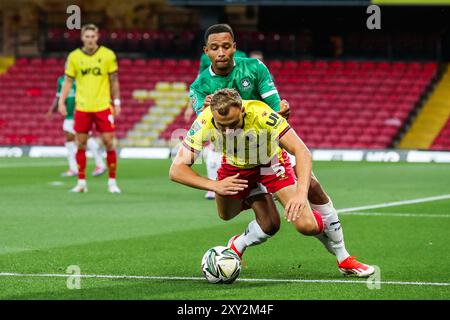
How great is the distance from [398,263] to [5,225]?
15.7 ft

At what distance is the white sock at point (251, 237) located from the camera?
8.73 m

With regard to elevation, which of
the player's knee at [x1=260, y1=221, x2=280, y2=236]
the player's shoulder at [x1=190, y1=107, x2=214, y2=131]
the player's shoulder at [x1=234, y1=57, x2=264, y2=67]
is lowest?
the player's knee at [x1=260, y1=221, x2=280, y2=236]

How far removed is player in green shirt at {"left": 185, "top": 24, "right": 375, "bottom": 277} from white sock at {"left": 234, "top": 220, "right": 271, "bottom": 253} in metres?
0.36

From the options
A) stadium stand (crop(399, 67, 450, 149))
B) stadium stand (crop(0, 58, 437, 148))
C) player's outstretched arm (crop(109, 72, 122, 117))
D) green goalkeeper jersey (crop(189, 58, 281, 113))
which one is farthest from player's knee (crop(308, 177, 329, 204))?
stadium stand (crop(399, 67, 450, 149))

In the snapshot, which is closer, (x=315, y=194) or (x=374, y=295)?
(x=374, y=295)

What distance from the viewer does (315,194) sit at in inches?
349

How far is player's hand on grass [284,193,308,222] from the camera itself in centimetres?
764

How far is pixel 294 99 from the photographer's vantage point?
3338 centimetres

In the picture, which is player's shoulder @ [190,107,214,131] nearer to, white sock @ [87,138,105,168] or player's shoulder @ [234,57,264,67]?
player's shoulder @ [234,57,264,67]

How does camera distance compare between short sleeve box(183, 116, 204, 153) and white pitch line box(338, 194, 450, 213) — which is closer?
short sleeve box(183, 116, 204, 153)

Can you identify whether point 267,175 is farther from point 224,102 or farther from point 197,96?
point 197,96
